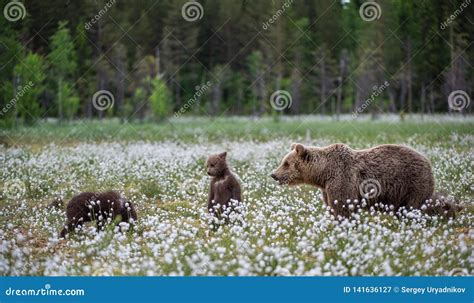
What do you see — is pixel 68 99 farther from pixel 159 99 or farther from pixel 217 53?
pixel 159 99

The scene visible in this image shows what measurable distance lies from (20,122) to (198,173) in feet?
12.4

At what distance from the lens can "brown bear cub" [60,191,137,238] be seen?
8.27 meters

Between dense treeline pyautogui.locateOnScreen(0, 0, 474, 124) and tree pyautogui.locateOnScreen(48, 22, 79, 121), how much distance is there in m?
0.05

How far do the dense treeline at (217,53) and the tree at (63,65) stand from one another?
0.15 ft

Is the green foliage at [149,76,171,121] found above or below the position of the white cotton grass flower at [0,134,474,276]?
above

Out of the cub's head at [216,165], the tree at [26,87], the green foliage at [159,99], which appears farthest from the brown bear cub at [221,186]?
the green foliage at [159,99]

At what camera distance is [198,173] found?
38.1 ft

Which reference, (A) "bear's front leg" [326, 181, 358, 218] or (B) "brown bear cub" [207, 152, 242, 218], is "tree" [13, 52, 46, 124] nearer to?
(B) "brown bear cub" [207, 152, 242, 218]

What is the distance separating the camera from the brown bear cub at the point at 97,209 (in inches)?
326

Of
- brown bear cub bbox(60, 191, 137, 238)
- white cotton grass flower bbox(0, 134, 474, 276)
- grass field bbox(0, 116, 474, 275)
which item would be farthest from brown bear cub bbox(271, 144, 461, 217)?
brown bear cub bbox(60, 191, 137, 238)

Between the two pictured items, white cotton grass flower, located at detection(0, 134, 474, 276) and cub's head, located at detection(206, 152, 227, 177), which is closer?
white cotton grass flower, located at detection(0, 134, 474, 276)

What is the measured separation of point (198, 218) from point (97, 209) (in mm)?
1511

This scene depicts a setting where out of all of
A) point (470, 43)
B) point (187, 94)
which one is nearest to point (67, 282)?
point (470, 43)

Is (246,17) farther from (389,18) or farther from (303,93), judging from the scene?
(303,93)
